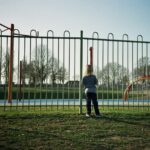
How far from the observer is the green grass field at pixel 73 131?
5.64 meters

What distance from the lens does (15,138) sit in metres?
6.05

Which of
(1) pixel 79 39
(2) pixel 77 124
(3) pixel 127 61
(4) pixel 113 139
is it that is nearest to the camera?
(4) pixel 113 139

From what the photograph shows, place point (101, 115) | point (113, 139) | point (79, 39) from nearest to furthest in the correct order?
point (113, 139)
point (101, 115)
point (79, 39)

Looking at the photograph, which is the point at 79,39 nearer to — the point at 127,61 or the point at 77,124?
the point at 127,61

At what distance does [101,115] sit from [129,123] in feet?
4.28

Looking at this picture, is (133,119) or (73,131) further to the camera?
(133,119)

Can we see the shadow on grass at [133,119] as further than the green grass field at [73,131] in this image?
Yes

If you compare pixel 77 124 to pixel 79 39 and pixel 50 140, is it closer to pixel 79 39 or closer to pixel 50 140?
pixel 50 140

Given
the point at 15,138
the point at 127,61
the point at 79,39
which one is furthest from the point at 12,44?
the point at 15,138

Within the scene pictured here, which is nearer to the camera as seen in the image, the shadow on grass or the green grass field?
the green grass field

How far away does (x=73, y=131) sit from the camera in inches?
267

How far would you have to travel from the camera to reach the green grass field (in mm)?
5637

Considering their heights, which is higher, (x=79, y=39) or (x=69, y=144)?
(x=79, y=39)

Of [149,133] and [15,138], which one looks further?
[149,133]
